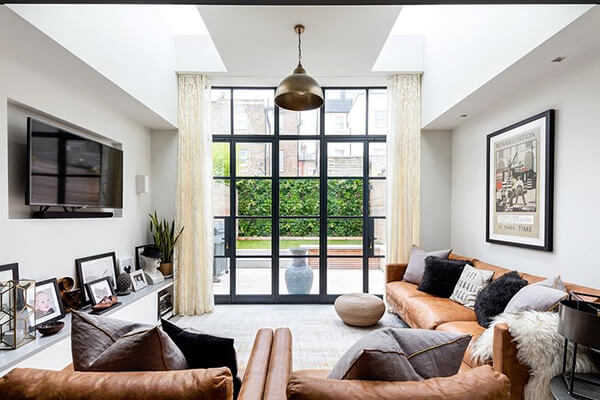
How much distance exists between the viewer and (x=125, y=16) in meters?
2.93

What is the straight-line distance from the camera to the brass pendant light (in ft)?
8.12

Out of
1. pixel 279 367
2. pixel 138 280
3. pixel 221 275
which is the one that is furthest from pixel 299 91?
pixel 221 275

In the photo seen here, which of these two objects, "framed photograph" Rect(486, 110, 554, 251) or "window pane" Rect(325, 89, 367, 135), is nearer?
"framed photograph" Rect(486, 110, 554, 251)

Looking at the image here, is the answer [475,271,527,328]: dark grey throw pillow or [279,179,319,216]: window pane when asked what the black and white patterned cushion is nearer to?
[475,271,527,328]: dark grey throw pillow

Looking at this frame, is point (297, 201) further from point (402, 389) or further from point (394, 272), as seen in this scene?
point (402, 389)

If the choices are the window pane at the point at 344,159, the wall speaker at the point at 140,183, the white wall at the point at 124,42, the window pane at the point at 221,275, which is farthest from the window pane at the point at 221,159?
the window pane at the point at 344,159

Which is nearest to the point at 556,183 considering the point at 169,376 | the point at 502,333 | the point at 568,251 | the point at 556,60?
the point at 568,251

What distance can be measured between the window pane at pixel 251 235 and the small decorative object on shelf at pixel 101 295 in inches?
67.0

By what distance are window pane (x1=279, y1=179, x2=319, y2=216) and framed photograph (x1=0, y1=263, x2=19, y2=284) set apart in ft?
9.21

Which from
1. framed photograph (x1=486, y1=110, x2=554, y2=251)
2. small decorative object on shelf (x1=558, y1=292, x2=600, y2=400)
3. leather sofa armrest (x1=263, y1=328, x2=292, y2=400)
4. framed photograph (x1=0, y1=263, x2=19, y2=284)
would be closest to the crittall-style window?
framed photograph (x1=486, y1=110, x2=554, y2=251)

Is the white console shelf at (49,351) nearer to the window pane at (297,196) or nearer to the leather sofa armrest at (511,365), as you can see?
the window pane at (297,196)

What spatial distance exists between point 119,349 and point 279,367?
26.8 inches

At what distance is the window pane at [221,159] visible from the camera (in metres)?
4.38

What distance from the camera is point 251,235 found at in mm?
4418
